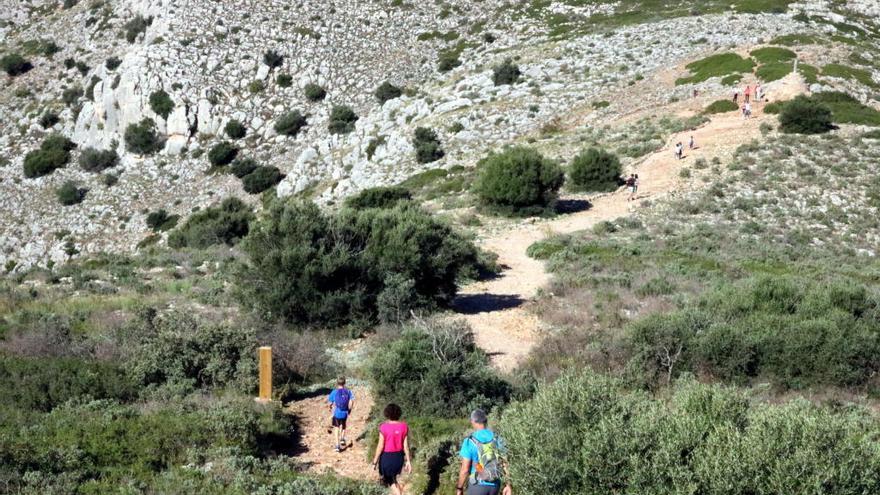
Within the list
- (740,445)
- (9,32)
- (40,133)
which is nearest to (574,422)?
(740,445)

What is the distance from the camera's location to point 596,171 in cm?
3528

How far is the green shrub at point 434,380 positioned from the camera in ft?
38.9

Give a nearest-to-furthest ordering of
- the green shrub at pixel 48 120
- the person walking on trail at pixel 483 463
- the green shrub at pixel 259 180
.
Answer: the person walking on trail at pixel 483 463, the green shrub at pixel 259 180, the green shrub at pixel 48 120

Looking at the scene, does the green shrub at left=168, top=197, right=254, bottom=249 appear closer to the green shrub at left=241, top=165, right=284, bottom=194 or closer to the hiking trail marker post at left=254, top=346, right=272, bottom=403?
the green shrub at left=241, top=165, right=284, bottom=194

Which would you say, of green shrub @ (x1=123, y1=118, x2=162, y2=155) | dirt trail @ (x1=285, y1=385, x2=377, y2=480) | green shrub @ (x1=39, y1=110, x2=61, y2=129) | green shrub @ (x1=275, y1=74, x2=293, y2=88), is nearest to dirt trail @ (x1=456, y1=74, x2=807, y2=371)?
dirt trail @ (x1=285, y1=385, x2=377, y2=480)

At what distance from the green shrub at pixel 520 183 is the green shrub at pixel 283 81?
24198 mm

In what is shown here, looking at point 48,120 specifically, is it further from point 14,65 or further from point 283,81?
point 283,81

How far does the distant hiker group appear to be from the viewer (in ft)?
24.5

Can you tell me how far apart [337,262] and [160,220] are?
2989 centimetres

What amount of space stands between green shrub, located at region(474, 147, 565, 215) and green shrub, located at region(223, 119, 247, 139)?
22594mm

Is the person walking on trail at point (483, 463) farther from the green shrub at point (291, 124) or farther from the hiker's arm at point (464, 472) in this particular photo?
the green shrub at point (291, 124)

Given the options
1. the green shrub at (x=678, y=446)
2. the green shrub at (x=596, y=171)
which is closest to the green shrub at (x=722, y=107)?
the green shrub at (x=596, y=171)

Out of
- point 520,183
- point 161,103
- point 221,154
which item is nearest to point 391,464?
point 520,183

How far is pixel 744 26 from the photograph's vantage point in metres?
55.6
